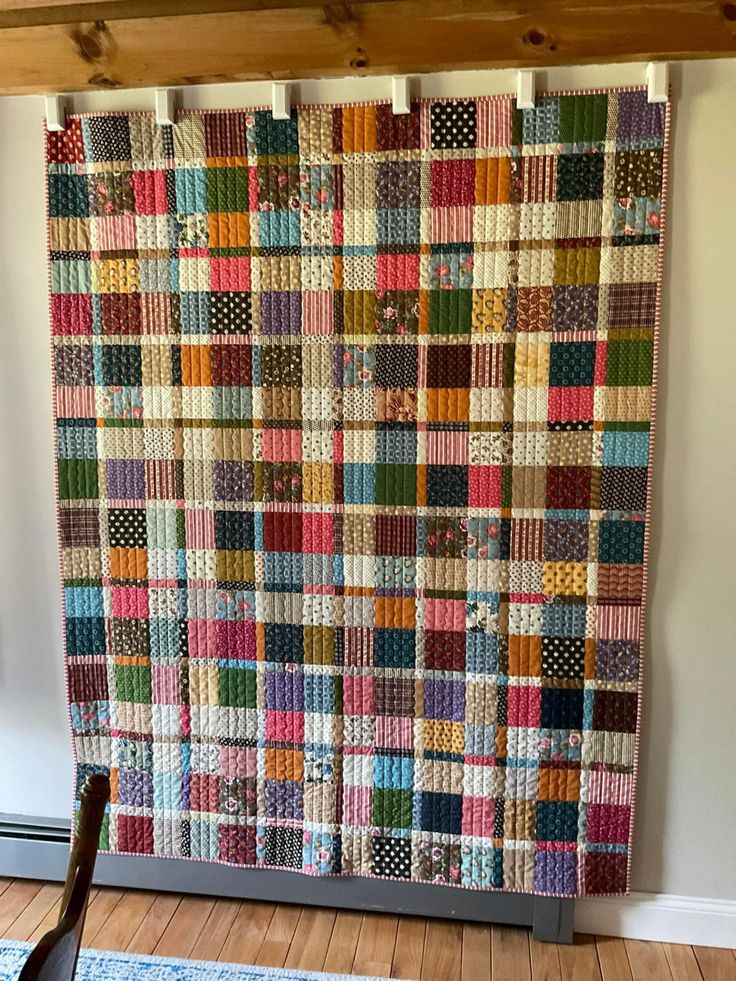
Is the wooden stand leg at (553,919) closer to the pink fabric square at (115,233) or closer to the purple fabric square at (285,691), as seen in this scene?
the purple fabric square at (285,691)

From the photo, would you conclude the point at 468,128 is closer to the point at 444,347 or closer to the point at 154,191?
the point at 444,347

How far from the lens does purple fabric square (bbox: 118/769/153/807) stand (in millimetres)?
2203

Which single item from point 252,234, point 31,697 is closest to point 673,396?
point 252,234

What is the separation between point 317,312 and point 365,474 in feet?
1.38

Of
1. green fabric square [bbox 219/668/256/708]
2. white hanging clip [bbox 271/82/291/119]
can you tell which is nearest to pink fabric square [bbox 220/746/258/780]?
green fabric square [bbox 219/668/256/708]

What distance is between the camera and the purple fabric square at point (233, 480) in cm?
208

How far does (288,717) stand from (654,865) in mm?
1016

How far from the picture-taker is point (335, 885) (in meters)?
2.17

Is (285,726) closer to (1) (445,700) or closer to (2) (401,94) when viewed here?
(1) (445,700)

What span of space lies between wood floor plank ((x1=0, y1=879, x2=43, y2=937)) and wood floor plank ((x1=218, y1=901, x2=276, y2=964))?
0.59m

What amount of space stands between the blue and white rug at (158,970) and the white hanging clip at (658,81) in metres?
2.16

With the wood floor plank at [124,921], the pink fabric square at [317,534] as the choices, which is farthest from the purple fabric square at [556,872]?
the wood floor plank at [124,921]

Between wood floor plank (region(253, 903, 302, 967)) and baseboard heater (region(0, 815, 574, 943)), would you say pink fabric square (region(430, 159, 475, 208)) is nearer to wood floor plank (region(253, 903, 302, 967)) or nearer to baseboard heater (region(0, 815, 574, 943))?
baseboard heater (region(0, 815, 574, 943))

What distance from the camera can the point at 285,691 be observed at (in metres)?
2.13
